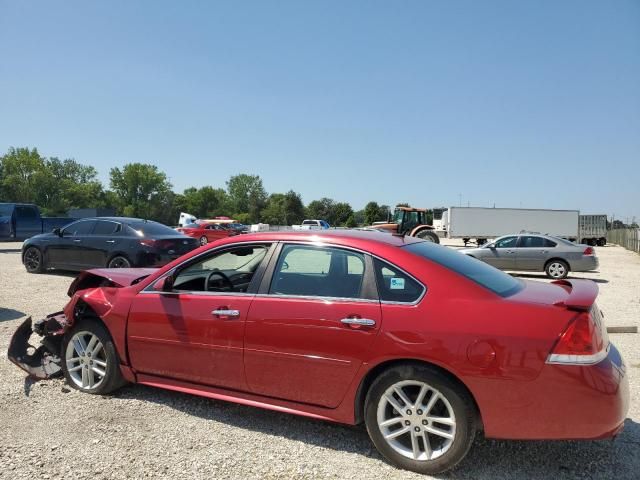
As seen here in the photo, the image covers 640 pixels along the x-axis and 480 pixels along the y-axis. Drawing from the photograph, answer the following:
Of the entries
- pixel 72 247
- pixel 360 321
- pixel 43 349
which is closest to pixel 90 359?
pixel 43 349

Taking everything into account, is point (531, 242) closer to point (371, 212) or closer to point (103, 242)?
point (103, 242)

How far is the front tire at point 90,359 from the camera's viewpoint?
3.96 metres

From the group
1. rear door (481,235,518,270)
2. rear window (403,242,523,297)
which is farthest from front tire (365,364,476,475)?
rear door (481,235,518,270)

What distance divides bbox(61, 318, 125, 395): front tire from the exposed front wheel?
637 centimetres

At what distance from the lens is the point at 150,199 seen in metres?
112

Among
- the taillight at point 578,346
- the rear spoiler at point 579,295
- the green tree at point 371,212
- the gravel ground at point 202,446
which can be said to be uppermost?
the green tree at point 371,212

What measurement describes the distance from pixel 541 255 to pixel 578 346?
12.9 metres

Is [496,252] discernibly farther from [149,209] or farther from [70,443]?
[149,209]

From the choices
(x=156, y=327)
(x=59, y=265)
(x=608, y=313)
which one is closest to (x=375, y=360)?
(x=156, y=327)

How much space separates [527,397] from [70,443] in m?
3.03

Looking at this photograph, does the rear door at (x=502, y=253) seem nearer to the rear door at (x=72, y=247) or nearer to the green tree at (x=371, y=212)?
the rear door at (x=72, y=247)

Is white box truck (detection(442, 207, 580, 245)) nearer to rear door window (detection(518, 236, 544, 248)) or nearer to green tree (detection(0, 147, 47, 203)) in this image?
rear door window (detection(518, 236, 544, 248))

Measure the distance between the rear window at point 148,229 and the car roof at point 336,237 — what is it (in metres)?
7.56

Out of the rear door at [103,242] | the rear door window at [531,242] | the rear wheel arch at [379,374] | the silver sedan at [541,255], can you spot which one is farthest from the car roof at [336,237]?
the rear door window at [531,242]
